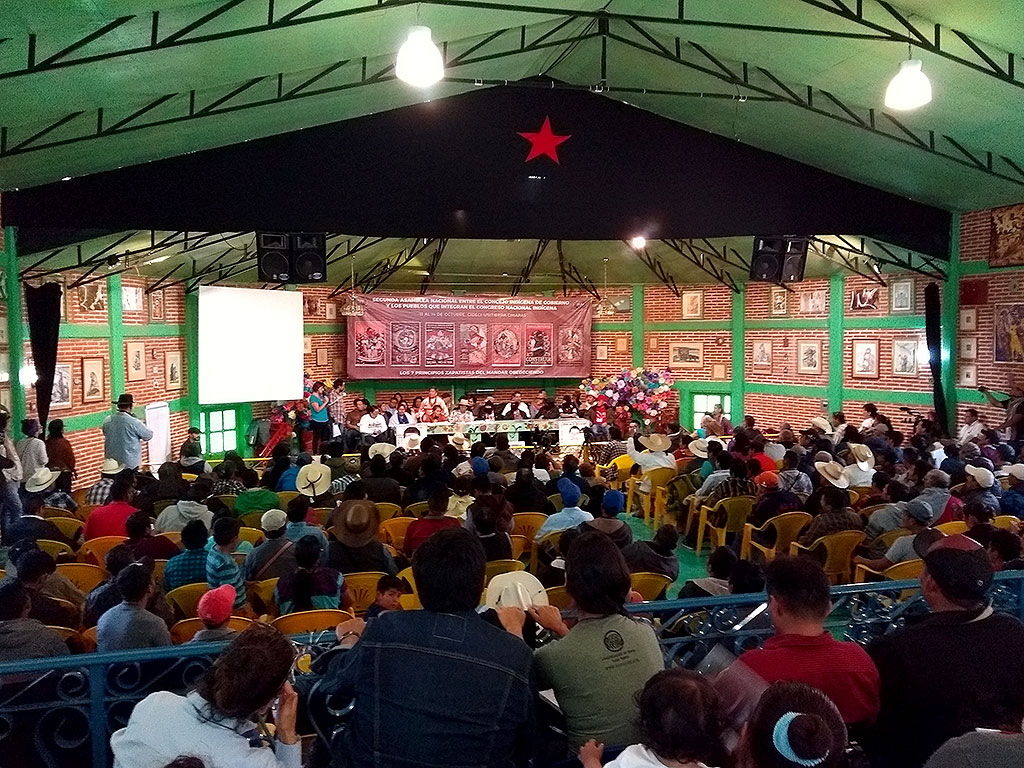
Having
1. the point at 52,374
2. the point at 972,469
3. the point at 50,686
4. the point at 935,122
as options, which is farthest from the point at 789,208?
the point at 50,686

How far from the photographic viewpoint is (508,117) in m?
10.2

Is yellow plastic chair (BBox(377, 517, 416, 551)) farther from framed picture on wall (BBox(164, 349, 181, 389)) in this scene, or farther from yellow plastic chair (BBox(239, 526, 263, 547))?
framed picture on wall (BBox(164, 349, 181, 389))

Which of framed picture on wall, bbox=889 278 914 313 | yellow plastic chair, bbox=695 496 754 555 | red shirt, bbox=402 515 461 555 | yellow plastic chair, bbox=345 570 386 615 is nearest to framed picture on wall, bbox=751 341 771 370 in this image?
framed picture on wall, bbox=889 278 914 313

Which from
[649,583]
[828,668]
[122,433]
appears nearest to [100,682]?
[828,668]

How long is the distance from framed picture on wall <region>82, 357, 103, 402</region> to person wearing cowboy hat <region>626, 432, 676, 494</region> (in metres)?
7.40

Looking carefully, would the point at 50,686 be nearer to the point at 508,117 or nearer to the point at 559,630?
the point at 559,630

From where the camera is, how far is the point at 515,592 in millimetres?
3027

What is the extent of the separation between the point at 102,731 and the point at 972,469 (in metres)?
6.63

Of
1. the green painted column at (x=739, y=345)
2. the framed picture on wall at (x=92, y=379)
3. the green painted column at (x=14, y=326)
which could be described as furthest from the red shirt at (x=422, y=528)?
the green painted column at (x=739, y=345)

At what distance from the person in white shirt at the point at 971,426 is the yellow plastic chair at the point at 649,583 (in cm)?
766

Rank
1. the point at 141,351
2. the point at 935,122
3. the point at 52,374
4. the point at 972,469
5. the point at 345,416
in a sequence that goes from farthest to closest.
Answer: the point at 345,416 → the point at 141,351 → the point at 52,374 → the point at 935,122 → the point at 972,469

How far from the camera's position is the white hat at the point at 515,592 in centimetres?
297

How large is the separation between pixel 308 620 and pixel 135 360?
408 inches

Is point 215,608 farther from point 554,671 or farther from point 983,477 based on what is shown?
point 983,477
